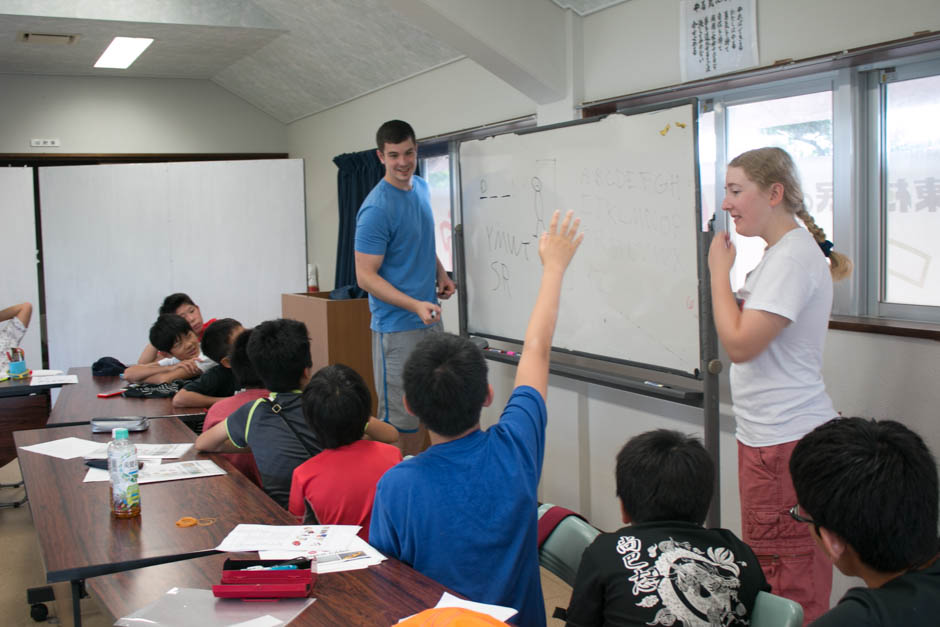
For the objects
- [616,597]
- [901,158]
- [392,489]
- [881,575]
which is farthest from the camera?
[901,158]

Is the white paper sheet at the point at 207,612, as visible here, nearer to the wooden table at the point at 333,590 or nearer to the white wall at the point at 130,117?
the wooden table at the point at 333,590

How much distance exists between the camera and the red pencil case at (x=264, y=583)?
1.43 m

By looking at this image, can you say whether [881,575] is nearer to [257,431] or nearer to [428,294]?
[257,431]

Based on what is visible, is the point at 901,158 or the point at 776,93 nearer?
the point at 901,158

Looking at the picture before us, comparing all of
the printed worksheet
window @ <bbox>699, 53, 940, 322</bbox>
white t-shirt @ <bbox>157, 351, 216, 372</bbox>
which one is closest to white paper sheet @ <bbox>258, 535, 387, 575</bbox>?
the printed worksheet

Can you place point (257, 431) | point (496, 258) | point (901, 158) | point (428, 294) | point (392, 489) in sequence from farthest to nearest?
point (496, 258), point (428, 294), point (901, 158), point (257, 431), point (392, 489)

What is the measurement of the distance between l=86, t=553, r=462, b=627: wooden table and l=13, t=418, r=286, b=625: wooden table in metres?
0.12

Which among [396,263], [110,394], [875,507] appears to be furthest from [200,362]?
[875,507]

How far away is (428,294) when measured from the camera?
10.9 ft

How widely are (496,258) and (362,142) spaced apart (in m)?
2.28

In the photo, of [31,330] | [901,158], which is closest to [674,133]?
[901,158]

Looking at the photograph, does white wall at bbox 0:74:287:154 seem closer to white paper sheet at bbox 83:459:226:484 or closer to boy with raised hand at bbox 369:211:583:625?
white paper sheet at bbox 83:459:226:484

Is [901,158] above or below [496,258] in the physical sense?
above

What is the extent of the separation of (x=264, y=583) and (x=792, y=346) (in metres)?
1.35
